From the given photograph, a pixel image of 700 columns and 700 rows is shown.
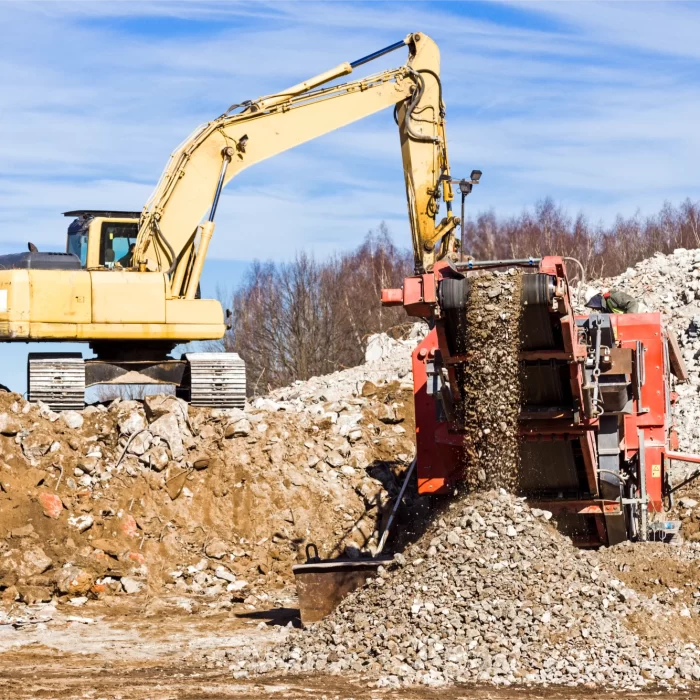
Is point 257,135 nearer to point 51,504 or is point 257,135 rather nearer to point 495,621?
point 51,504

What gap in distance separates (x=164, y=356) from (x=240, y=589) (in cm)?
405

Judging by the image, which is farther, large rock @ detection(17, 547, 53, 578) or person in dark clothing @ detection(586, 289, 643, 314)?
person in dark clothing @ detection(586, 289, 643, 314)

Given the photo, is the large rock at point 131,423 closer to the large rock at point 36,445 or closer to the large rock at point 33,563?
the large rock at point 36,445

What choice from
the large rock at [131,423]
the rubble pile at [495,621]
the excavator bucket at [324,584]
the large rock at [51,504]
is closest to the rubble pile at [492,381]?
the rubble pile at [495,621]

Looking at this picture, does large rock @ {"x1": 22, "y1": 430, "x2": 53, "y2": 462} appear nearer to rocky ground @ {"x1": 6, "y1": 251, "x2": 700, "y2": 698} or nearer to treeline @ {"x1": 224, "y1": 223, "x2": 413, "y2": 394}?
rocky ground @ {"x1": 6, "y1": 251, "x2": 700, "y2": 698}

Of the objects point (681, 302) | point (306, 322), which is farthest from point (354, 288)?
point (681, 302)

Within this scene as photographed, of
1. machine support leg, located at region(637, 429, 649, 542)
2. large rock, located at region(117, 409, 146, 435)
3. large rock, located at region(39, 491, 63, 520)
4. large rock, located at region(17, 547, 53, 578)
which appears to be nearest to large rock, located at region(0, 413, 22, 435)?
large rock, located at region(39, 491, 63, 520)

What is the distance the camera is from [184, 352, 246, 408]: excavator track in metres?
14.7

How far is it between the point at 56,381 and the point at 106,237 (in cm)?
203

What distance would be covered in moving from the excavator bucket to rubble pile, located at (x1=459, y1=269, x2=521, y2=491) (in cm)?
114

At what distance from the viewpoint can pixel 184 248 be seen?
48.6 feet

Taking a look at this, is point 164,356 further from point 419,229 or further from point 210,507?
point 419,229

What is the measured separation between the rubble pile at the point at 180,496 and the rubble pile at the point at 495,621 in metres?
3.27

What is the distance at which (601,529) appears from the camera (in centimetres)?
1038
